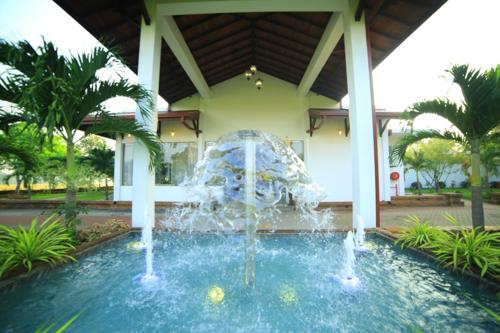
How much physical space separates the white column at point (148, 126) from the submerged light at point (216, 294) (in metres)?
3.02

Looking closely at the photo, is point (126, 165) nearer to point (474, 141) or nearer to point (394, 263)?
point (394, 263)

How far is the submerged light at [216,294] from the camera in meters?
2.14

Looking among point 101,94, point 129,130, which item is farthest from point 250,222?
point 101,94

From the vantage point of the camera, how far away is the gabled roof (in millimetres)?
4941

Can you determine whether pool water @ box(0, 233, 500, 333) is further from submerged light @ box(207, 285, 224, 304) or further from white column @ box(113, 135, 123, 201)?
white column @ box(113, 135, 123, 201)

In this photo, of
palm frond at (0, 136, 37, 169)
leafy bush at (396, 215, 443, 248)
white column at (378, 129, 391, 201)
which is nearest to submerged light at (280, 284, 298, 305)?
leafy bush at (396, 215, 443, 248)

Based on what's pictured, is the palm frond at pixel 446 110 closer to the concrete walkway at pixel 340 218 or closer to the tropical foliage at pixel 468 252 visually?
the tropical foliage at pixel 468 252

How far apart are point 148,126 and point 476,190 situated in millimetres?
5968

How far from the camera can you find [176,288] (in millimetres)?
2385

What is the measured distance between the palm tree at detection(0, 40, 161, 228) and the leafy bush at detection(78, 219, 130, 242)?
46 centimetres

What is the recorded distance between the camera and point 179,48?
6.33 m

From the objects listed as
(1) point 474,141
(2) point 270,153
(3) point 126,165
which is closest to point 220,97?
(3) point 126,165

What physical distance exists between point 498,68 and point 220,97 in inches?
324

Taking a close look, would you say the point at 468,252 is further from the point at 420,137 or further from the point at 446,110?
the point at 446,110
